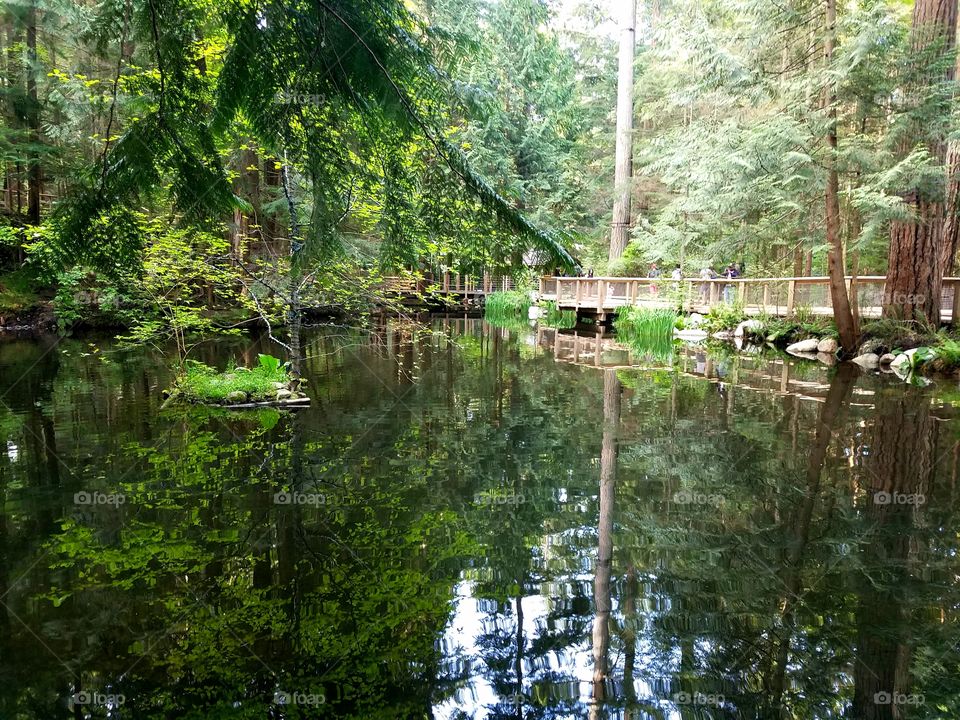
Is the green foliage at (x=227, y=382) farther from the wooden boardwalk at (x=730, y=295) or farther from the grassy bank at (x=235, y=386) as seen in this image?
the wooden boardwalk at (x=730, y=295)

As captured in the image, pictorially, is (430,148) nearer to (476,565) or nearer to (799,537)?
(476,565)

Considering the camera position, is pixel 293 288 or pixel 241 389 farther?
pixel 241 389

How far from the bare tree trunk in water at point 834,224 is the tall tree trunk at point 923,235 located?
0.75 meters

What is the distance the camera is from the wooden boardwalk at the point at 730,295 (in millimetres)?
13719

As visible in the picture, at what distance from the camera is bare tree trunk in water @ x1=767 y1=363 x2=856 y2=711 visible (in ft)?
9.11

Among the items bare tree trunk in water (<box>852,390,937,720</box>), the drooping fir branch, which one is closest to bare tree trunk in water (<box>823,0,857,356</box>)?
bare tree trunk in water (<box>852,390,937,720</box>)

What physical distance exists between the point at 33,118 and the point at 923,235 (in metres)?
19.9

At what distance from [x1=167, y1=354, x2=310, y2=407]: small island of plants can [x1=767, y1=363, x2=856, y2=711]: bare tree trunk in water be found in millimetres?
5840

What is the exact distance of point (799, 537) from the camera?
4238 mm

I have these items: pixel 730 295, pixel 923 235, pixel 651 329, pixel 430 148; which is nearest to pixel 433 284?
pixel 430 148

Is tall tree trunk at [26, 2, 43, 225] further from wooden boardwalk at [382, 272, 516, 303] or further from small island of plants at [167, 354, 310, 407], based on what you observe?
wooden boardwalk at [382, 272, 516, 303]

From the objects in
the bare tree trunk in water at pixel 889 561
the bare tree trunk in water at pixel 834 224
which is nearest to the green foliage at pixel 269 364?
the bare tree trunk in water at pixel 889 561

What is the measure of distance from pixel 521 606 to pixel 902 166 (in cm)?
1135

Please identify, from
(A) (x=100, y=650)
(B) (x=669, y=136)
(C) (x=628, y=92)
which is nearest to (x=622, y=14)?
(C) (x=628, y=92)
